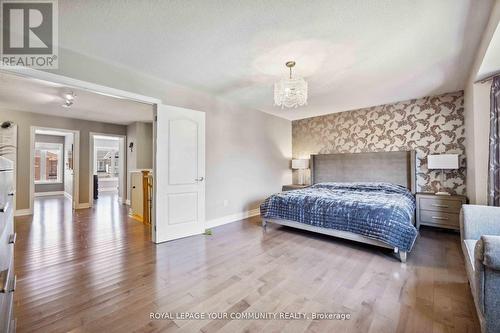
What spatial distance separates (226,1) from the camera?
1.79m

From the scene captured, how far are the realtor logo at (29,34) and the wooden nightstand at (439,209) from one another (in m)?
5.47

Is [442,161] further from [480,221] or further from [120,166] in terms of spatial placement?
[120,166]

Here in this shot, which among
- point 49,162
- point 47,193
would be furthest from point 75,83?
point 49,162

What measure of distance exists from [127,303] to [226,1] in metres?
→ 2.62

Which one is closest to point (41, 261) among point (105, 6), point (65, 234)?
point (65, 234)

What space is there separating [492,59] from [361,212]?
2.16 m

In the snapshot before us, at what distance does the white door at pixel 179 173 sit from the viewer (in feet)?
10.7

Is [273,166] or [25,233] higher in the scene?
[273,166]

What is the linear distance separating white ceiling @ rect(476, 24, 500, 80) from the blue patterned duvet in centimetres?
183

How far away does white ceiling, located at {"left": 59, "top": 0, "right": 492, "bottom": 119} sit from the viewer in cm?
186

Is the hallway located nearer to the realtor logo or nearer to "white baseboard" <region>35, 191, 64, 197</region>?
the realtor logo

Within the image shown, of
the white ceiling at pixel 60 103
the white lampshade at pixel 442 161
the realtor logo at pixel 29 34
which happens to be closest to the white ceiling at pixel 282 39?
the realtor logo at pixel 29 34

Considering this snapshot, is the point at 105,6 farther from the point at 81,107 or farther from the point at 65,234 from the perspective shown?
the point at 81,107

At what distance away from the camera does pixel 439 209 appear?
3.67 meters
